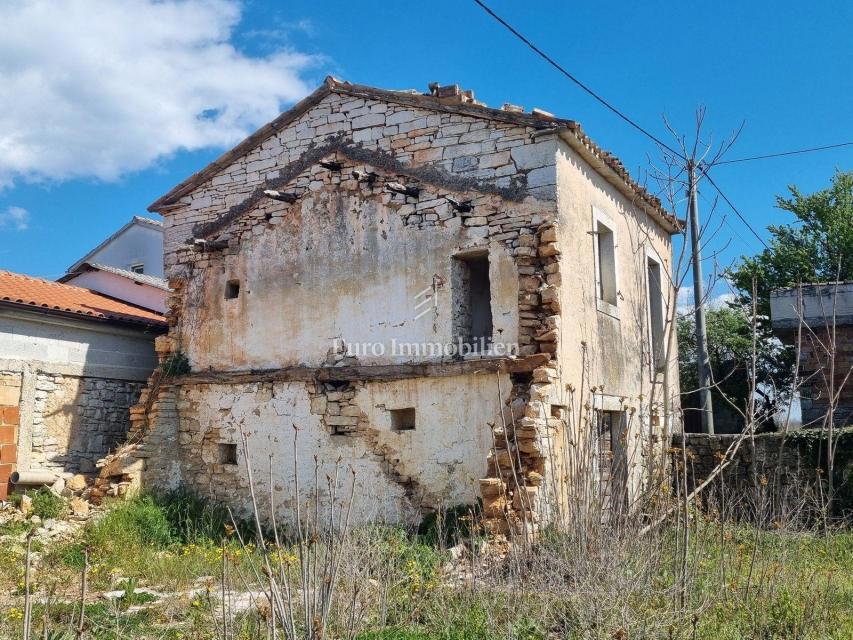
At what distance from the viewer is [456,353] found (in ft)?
32.7

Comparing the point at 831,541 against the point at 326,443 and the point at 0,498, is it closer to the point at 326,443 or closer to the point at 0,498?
the point at 326,443

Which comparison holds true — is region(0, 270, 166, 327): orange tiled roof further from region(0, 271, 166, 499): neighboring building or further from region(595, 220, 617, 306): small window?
region(595, 220, 617, 306): small window

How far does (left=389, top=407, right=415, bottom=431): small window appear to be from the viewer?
10219 mm

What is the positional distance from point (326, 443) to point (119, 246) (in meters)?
17.3

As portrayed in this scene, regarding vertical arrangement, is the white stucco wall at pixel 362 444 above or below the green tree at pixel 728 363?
below

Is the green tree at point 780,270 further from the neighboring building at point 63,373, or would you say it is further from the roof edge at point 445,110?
the neighboring building at point 63,373

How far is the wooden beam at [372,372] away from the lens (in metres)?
9.34

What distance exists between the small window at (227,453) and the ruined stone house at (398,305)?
0.05 metres

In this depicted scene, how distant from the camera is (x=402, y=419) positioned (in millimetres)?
10336

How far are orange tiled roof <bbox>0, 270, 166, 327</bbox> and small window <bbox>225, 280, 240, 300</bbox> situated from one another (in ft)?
6.62

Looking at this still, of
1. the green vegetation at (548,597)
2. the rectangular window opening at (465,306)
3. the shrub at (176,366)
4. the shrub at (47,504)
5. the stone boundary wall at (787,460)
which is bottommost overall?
the green vegetation at (548,597)

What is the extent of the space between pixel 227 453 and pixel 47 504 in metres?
2.49

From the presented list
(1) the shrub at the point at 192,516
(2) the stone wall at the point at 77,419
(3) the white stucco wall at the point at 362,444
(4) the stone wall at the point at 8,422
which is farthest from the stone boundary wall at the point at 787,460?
(4) the stone wall at the point at 8,422

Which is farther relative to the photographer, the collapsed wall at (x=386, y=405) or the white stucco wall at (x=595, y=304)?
the white stucco wall at (x=595, y=304)
